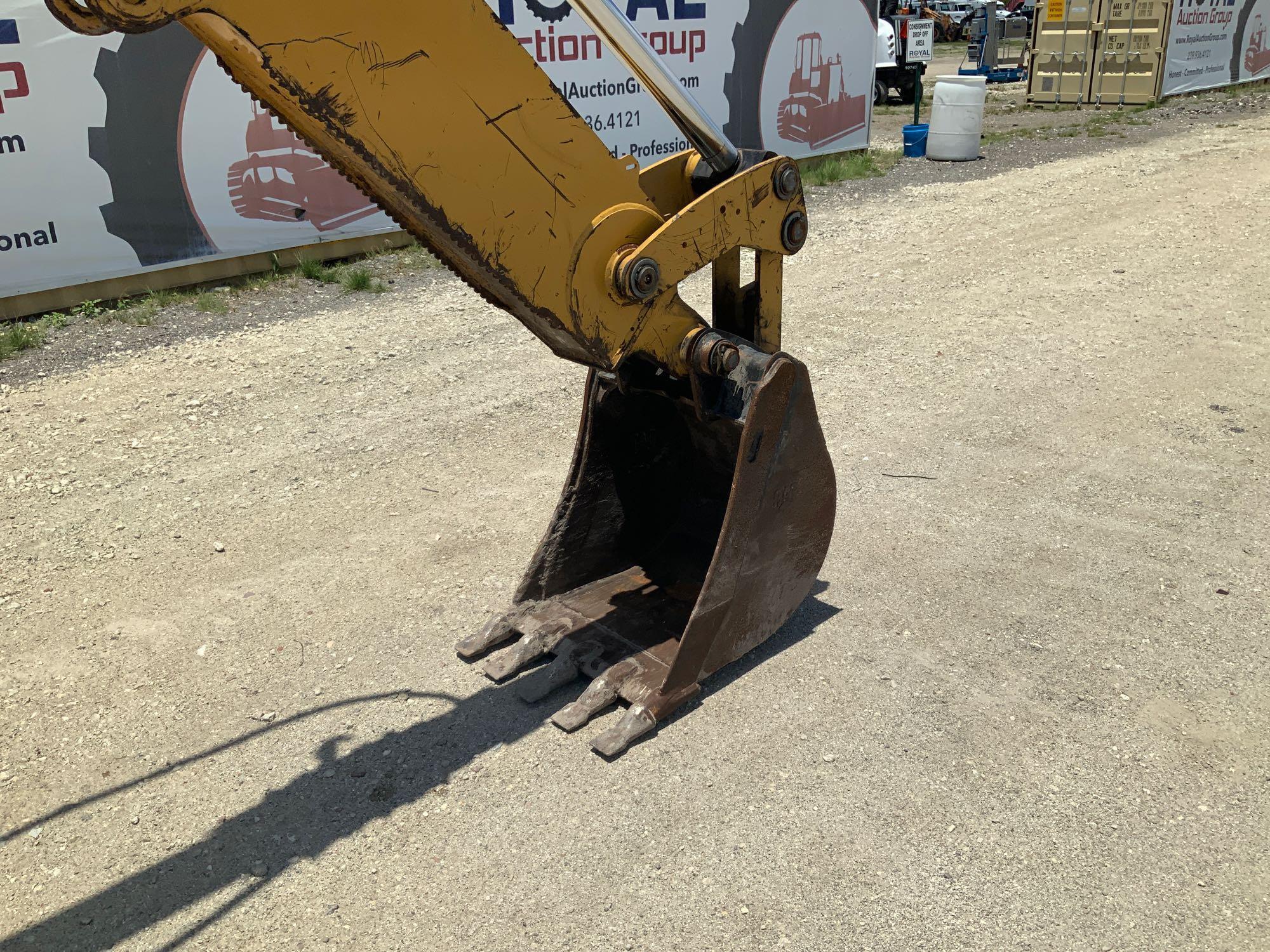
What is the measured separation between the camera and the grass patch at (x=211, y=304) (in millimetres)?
7914

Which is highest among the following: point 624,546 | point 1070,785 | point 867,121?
point 867,121

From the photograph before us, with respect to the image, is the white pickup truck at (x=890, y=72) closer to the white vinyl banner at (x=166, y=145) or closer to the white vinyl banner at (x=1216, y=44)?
the white vinyl banner at (x=1216, y=44)

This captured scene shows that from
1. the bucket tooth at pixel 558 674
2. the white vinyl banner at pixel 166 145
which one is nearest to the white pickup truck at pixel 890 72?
the white vinyl banner at pixel 166 145

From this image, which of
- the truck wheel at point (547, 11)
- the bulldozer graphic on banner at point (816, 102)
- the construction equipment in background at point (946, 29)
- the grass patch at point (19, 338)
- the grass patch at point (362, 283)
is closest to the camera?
the grass patch at point (19, 338)

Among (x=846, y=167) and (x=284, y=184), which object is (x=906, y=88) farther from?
(x=284, y=184)

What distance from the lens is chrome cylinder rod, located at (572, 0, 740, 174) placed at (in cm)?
279

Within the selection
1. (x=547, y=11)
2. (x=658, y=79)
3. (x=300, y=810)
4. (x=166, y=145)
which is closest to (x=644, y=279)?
(x=658, y=79)

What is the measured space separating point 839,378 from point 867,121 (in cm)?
864

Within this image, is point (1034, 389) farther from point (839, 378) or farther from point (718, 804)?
point (718, 804)

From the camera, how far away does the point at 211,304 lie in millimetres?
7973

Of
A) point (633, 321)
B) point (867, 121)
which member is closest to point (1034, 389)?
point (633, 321)

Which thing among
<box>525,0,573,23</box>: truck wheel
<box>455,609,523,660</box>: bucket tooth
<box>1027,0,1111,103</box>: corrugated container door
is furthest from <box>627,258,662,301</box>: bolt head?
<box>1027,0,1111,103</box>: corrugated container door

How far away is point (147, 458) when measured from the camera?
17.9 ft

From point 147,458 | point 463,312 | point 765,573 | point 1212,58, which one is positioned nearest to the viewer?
point 765,573
